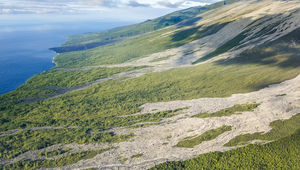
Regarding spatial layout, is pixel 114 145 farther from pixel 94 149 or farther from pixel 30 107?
pixel 30 107

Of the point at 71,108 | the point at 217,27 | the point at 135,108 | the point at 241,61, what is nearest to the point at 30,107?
the point at 71,108

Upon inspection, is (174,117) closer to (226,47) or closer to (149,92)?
(149,92)

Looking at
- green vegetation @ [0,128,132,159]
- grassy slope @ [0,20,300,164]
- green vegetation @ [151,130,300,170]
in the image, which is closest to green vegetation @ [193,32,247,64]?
grassy slope @ [0,20,300,164]

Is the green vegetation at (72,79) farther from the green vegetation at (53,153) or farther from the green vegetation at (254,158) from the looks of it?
the green vegetation at (254,158)

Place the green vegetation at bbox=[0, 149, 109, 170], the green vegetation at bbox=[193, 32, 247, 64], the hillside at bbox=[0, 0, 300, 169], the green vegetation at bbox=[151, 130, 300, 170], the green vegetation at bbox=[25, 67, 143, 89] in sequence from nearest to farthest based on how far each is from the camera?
the green vegetation at bbox=[151, 130, 300, 170]
the hillside at bbox=[0, 0, 300, 169]
the green vegetation at bbox=[0, 149, 109, 170]
the green vegetation at bbox=[25, 67, 143, 89]
the green vegetation at bbox=[193, 32, 247, 64]

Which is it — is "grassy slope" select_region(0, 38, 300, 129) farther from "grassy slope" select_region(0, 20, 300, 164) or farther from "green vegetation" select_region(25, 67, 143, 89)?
"green vegetation" select_region(25, 67, 143, 89)

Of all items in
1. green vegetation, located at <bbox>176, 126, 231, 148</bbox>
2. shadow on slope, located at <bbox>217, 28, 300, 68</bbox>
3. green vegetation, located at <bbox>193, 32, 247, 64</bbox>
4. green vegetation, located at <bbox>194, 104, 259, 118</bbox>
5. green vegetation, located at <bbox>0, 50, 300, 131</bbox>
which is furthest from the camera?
green vegetation, located at <bbox>193, 32, 247, 64</bbox>
